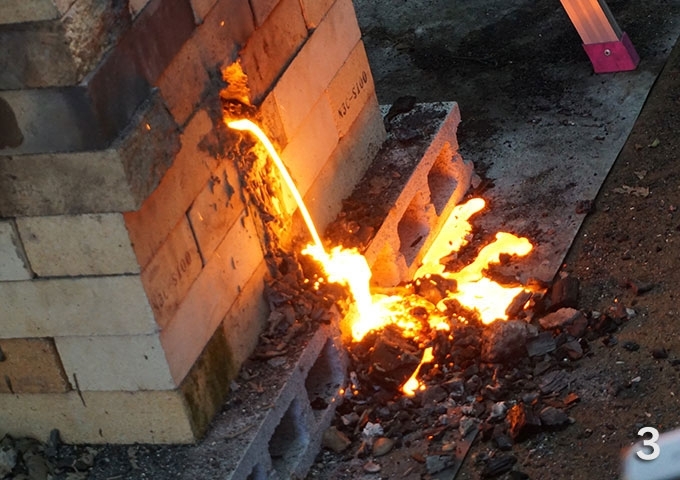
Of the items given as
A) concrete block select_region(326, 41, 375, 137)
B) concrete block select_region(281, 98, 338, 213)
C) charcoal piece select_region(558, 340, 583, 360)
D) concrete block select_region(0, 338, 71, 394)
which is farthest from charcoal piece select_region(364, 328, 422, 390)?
concrete block select_region(0, 338, 71, 394)

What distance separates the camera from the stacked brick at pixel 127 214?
14.2 ft

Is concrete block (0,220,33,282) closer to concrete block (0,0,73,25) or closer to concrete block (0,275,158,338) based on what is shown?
concrete block (0,275,158,338)

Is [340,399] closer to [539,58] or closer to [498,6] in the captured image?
[539,58]

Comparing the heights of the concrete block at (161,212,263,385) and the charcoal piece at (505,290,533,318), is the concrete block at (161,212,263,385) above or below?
above

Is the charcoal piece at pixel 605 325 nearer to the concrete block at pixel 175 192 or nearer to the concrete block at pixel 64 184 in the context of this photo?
the concrete block at pixel 175 192

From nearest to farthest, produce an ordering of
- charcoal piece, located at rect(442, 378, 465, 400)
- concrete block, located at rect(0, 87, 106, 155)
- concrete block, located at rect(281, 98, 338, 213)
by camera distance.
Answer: concrete block, located at rect(0, 87, 106, 155)
charcoal piece, located at rect(442, 378, 465, 400)
concrete block, located at rect(281, 98, 338, 213)

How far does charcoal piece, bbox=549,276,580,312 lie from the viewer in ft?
19.7

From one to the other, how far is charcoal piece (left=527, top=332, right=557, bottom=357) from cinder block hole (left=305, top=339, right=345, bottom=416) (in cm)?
94

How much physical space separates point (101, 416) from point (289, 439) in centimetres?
90

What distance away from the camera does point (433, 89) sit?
8578mm

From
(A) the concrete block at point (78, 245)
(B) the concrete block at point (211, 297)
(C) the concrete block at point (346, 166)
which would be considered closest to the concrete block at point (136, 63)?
(A) the concrete block at point (78, 245)

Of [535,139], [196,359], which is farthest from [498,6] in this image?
[196,359]

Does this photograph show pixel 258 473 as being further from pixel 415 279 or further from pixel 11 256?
pixel 415 279

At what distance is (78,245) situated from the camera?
182 inches
